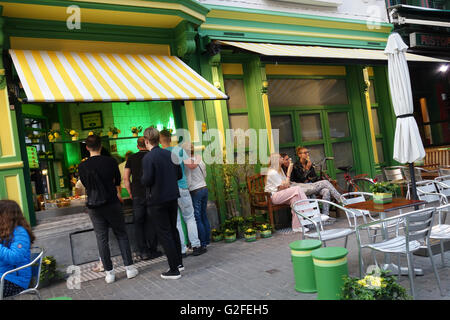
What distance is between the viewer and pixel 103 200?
5.06 m

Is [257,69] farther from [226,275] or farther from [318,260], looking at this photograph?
[318,260]

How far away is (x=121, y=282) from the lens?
5.17 meters

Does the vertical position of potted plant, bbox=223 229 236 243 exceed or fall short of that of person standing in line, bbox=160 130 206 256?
it falls short

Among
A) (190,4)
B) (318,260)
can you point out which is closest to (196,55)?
(190,4)

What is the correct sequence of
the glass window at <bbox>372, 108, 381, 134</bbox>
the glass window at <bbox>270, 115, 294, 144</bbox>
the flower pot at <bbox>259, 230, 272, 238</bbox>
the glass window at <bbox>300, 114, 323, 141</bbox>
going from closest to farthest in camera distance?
the flower pot at <bbox>259, 230, 272, 238</bbox> → the glass window at <bbox>270, 115, 294, 144</bbox> → the glass window at <bbox>300, 114, 323, 141</bbox> → the glass window at <bbox>372, 108, 381, 134</bbox>

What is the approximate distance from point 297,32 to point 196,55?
2.75 metres

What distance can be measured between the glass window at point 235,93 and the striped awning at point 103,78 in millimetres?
1414

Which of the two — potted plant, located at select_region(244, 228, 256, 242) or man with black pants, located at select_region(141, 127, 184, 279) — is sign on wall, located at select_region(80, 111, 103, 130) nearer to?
potted plant, located at select_region(244, 228, 256, 242)

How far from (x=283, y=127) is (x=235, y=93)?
57.9 inches

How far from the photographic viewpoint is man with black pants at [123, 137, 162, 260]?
243 inches

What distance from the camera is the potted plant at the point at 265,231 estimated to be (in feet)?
22.8

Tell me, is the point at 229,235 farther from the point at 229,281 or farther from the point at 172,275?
the point at 229,281

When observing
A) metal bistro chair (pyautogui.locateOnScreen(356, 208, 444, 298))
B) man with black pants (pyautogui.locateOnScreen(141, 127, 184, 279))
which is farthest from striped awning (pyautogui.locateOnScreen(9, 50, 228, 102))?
metal bistro chair (pyautogui.locateOnScreen(356, 208, 444, 298))

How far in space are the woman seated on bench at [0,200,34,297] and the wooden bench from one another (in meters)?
4.54
